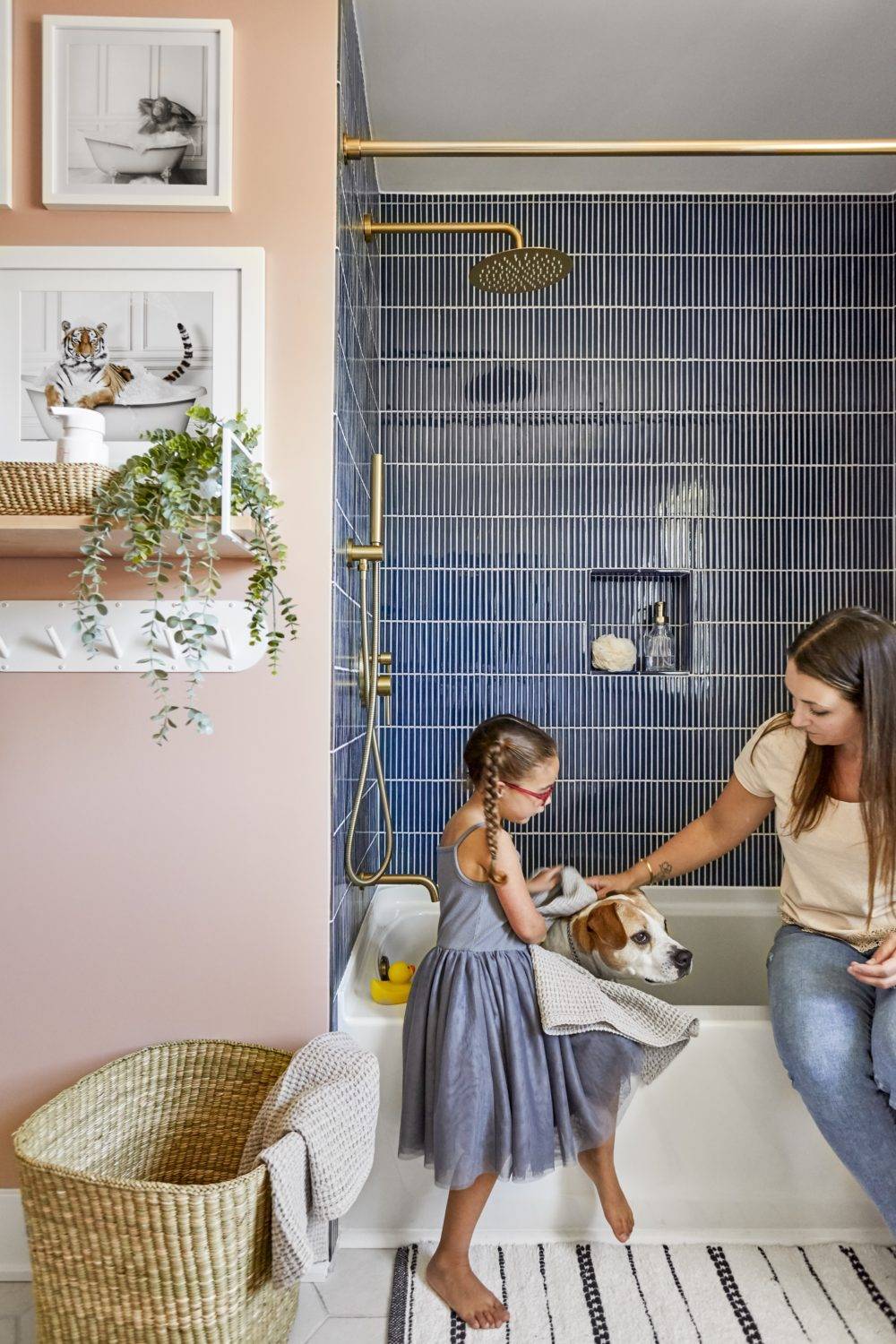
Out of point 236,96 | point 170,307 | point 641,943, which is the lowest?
point 641,943

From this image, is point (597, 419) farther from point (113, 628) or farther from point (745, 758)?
point (113, 628)

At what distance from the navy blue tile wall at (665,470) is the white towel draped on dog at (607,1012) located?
0.86 m

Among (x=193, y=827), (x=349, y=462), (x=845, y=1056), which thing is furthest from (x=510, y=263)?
(x=845, y=1056)

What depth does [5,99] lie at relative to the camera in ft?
5.38

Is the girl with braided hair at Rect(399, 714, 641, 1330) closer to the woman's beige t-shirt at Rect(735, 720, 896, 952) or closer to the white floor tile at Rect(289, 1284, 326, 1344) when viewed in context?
the white floor tile at Rect(289, 1284, 326, 1344)

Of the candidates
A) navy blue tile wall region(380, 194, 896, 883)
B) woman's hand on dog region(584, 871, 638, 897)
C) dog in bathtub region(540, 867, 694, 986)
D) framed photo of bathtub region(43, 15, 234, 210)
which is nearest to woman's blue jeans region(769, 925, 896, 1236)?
dog in bathtub region(540, 867, 694, 986)

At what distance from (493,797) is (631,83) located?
1699 mm

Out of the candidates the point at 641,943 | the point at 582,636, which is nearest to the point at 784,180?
the point at 582,636

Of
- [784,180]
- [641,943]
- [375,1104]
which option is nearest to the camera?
[375,1104]

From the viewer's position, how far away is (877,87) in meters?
2.21

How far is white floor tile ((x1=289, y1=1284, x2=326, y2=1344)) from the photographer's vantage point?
153cm

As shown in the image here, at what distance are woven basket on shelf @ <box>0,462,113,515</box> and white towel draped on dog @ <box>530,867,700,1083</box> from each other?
3.60 ft

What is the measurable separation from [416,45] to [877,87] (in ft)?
3.57

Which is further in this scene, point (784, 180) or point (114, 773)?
point (784, 180)
